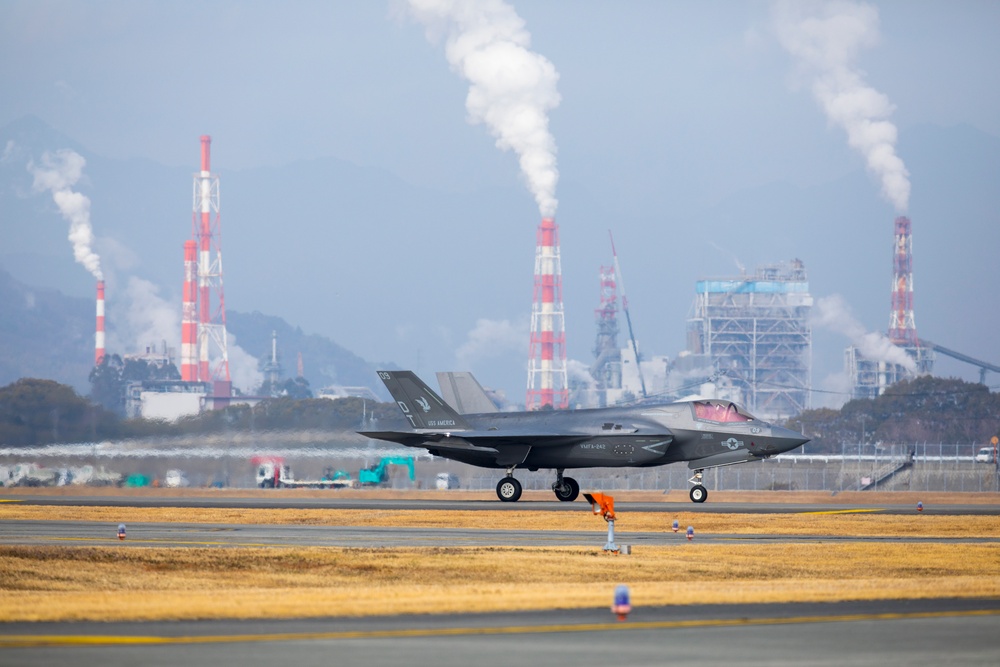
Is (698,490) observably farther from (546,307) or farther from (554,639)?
(546,307)

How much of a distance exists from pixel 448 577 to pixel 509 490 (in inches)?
964

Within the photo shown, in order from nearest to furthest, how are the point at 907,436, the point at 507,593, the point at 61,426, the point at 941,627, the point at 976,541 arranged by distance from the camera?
1. the point at 941,627
2. the point at 507,593
3. the point at 976,541
4. the point at 61,426
5. the point at 907,436

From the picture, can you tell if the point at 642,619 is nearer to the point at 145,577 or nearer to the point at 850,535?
the point at 145,577

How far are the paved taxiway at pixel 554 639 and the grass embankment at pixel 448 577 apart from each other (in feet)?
3.60

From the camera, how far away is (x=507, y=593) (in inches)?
758

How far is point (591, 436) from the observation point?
45219 mm

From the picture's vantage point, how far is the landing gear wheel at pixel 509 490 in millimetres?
46375

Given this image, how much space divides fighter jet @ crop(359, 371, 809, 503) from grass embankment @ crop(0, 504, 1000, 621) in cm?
1388

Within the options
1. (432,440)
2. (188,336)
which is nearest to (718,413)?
(432,440)

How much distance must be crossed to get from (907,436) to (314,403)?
2947 inches

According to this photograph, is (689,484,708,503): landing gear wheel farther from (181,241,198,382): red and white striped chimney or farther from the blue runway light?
(181,241,198,382): red and white striped chimney

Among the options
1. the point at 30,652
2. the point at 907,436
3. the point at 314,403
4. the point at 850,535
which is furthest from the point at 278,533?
the point at 907,436

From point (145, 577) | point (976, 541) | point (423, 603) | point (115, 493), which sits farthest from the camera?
point (115, 493)

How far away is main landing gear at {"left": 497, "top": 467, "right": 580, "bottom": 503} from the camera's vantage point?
152 feet
